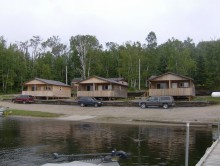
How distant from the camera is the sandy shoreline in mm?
41656

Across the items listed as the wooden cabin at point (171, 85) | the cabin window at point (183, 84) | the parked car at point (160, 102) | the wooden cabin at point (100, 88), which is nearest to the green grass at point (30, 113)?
the parked car at point (160, 102)

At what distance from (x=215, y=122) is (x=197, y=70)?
42.5 metres

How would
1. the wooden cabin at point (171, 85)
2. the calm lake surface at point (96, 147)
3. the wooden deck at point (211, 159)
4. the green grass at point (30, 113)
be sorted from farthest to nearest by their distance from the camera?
the wooden cabin at point (171, 85), the green grass at point (30, 113), the calm lake surface at point (96, 147), the wooden deck at point (211, 159)

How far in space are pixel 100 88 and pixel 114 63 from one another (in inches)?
1341

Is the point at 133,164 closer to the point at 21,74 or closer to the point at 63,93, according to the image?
the point at 63,93

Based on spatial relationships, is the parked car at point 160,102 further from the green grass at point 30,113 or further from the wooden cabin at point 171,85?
the green grass at point 30,113

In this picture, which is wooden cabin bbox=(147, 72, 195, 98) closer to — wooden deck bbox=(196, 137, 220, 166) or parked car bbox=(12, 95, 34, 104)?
parked car bbox=(12, 95, 34, 104)

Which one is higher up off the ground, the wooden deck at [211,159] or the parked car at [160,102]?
the parked car at [160,102]

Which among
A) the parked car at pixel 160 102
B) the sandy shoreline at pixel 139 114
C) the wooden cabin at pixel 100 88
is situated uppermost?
the wooden cabin at pixel 100 88

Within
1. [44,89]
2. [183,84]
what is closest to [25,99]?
[44,89]

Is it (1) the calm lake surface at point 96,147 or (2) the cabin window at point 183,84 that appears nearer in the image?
(1) the calm lake surface at point 96,147

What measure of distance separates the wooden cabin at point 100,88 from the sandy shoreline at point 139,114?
8.41m

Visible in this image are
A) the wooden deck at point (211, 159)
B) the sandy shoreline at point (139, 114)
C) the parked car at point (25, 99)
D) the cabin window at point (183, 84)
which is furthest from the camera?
the parked car at point (25, 99)

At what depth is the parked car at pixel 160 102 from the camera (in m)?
53.1
